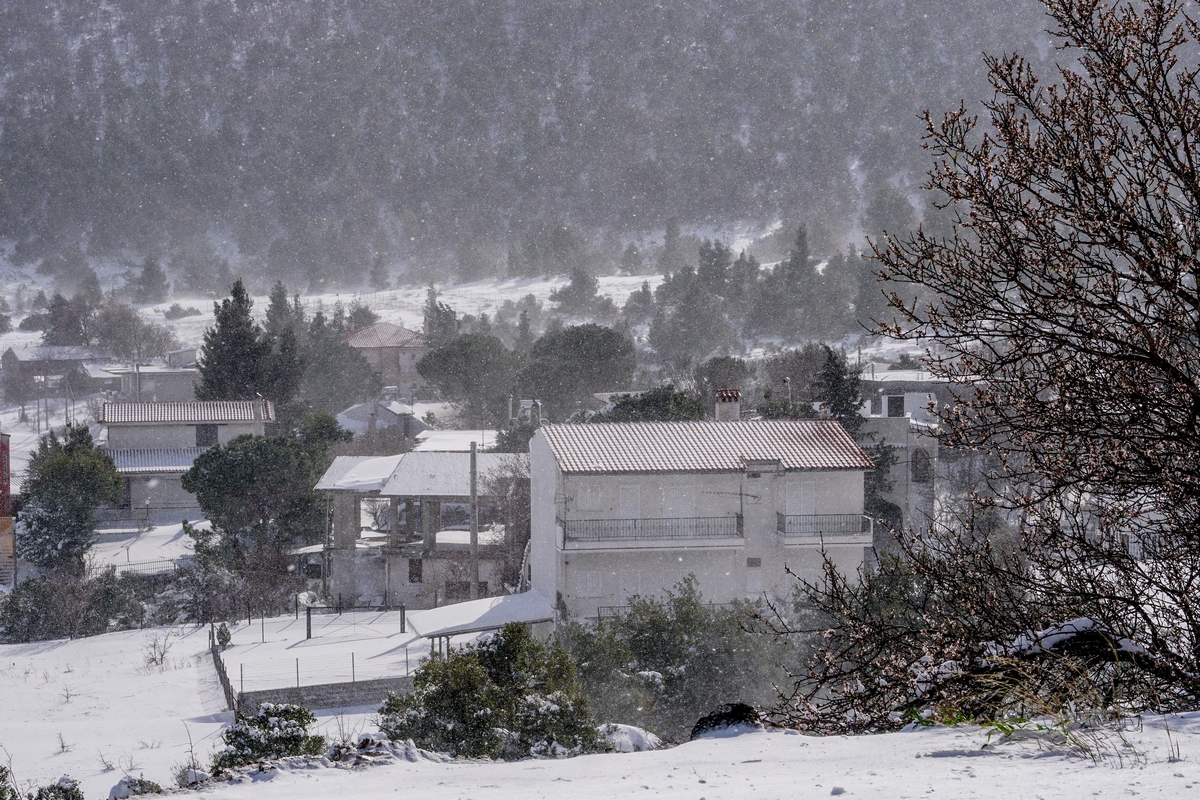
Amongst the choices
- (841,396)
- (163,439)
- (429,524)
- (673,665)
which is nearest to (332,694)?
(673,665)

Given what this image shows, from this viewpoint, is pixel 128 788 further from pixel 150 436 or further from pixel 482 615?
pixel 150 436

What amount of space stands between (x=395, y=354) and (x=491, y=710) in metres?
70.4

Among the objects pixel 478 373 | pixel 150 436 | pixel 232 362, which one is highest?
pixel 232 362

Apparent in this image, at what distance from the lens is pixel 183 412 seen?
149ft

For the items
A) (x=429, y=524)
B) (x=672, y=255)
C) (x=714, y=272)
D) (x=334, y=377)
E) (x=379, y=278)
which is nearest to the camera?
(x=429, y=524)

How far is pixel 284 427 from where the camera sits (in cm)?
5262

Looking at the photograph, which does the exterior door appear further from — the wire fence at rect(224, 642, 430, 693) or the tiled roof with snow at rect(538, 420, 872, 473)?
the wire fence at rect(224, 642, 430, 693)

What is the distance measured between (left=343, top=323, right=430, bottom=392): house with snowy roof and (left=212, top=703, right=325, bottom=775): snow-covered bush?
68.3 m

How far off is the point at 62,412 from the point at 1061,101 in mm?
75576

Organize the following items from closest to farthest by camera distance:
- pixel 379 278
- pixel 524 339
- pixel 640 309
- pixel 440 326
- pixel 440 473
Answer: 1. pixel 440 473
2. pixel 524 339
3. pixel 440 326
4. pixel 640 309
5. pixel 379 278

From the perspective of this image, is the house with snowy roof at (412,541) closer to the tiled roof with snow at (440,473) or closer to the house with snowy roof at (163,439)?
the tiled roof with snow at (440,473)

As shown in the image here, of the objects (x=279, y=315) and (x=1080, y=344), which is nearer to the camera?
(x=1080, y=344)

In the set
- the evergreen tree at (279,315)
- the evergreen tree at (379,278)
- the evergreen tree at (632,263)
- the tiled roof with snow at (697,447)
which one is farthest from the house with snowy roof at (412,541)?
the evergreen tree at (379,278)

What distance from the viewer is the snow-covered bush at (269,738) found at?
8648mm
